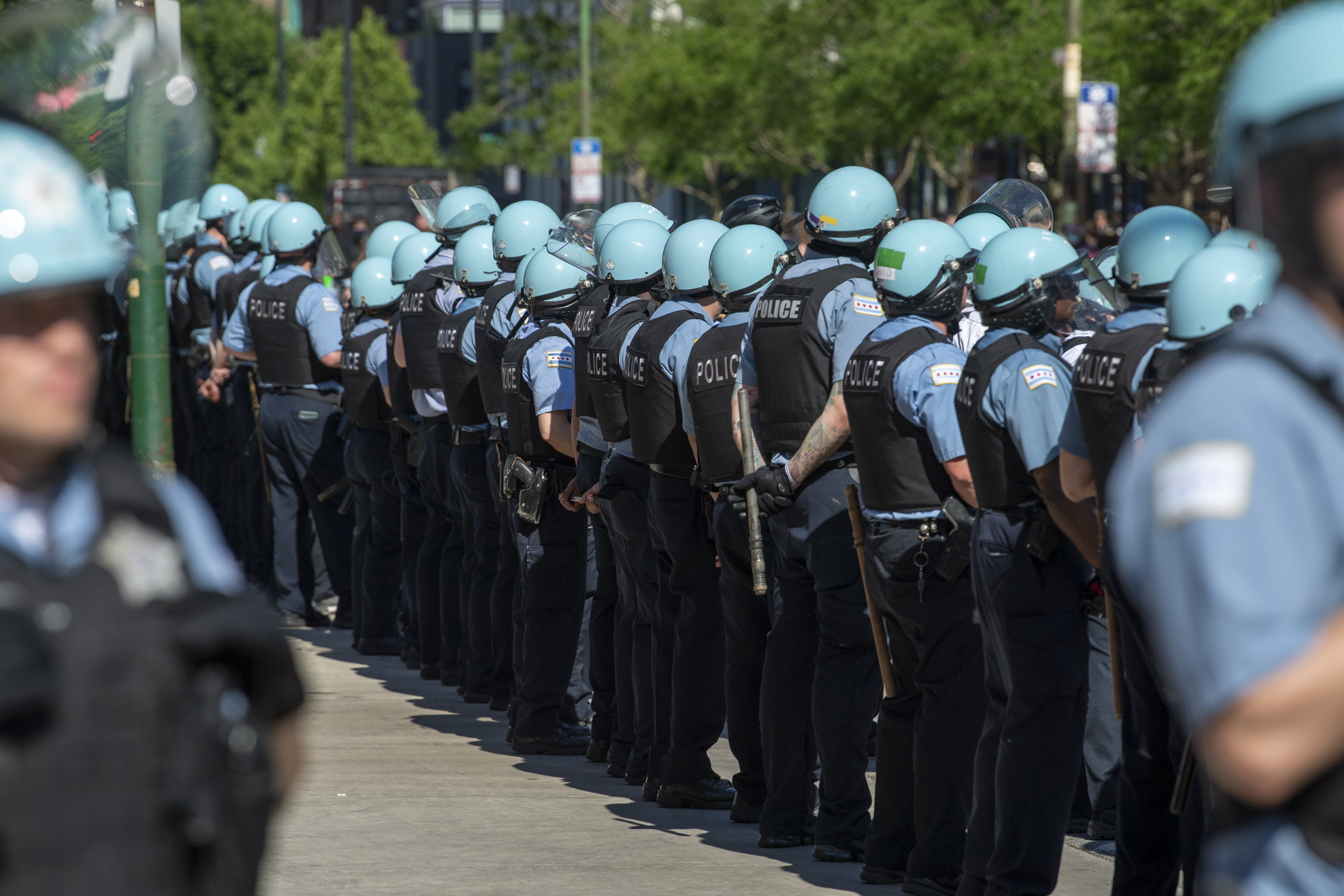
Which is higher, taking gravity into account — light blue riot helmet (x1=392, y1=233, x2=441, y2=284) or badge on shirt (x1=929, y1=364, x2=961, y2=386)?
light blue riot helmet (x1=392, y1=233, x2=441, y2=284)

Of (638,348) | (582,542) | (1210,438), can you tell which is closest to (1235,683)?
(1210,438)

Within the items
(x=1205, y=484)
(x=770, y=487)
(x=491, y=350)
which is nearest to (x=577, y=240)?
(x=491, y=350)

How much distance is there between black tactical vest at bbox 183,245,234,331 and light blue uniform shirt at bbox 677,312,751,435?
25.7ft

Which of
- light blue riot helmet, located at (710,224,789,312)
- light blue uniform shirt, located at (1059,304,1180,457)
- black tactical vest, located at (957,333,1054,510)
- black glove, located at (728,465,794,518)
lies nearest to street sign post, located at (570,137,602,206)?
light blue riot helmet, located at (710,224,789,312)

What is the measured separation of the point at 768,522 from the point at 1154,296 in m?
1.65

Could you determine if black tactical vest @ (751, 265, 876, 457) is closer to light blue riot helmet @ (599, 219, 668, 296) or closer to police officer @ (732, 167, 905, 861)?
police officer @ (732, 167, 905, 861)

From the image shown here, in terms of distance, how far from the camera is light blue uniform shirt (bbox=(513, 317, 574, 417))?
846cm

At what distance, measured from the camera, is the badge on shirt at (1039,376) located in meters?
5.32

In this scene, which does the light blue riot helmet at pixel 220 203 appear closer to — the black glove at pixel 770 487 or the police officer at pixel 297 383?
the police officer at pixel 297 383

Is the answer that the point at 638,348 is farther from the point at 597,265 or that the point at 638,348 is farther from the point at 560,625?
the point at 560,625

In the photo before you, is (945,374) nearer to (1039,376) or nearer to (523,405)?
(1039,376)

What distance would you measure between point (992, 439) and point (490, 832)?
2.74 meters

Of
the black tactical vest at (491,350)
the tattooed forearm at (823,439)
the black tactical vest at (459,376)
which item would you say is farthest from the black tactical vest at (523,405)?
the tattooed forearm at (823,439)

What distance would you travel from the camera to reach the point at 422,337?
994 cm
